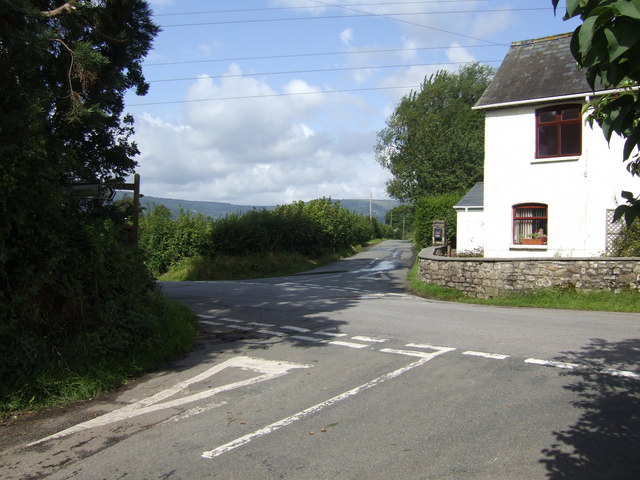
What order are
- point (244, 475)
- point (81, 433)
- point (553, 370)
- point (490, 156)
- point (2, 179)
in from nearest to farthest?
point (244, 475) < point (81, 433) < point (2, 179) < point (553, 370) < point (490, 156)

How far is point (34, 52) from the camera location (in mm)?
8234

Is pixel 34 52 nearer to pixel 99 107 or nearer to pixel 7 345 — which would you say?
pixel 99 107

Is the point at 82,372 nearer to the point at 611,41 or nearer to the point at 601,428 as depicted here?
the point at 601,428

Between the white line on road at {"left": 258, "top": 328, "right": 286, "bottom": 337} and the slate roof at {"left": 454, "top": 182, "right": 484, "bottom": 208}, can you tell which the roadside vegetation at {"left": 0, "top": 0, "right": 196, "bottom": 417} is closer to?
the white line on road at {"left": 258, "top": 328, "right": 286, "bottom": 337}

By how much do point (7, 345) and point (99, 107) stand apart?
6102 mm

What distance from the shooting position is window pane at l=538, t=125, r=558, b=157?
18344 millimetres

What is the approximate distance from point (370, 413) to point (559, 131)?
16048mm

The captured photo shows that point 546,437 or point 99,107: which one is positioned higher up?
point 99,107

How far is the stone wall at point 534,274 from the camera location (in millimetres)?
13859

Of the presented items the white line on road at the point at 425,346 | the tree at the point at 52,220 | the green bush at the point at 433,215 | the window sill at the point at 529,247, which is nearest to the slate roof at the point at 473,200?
the green bush at the point at 433,215

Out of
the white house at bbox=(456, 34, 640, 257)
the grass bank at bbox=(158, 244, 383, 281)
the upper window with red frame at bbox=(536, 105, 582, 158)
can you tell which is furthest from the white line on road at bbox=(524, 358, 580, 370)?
the grass bank at bbox=(158, 244, 383, 281)

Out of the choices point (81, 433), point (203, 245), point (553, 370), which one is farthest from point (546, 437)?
point (203, 245)

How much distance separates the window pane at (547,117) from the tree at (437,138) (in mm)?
31205

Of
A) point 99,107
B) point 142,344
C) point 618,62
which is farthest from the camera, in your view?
point 99,107
